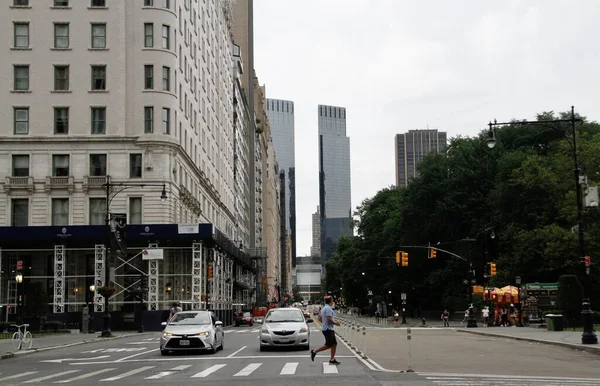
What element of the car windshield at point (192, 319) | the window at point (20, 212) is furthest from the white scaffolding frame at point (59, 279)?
the car windshield at point (192, 319)

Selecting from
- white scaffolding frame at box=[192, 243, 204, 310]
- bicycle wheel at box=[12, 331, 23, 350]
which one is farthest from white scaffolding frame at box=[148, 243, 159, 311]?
bicycle wheel at box=[12, 331, 23, 350]

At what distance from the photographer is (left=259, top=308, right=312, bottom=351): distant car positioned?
2686 cm

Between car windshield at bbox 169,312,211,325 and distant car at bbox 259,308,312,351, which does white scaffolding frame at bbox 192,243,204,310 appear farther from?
distant car at bbox 259,308,312,351

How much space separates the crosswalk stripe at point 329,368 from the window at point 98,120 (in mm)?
44981

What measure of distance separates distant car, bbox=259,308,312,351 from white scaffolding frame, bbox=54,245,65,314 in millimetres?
33371

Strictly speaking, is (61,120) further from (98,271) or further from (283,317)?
(283,317)

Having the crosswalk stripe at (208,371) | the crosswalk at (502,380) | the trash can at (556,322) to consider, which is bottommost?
the trash can at (556,322)

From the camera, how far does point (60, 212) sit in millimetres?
60188

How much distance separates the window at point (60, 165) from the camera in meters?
60.7

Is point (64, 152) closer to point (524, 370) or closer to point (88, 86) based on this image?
point (88, 86)

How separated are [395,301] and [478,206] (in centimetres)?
3039

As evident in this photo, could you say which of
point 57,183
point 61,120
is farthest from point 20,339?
point 61,120

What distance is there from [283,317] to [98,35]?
4189 cm

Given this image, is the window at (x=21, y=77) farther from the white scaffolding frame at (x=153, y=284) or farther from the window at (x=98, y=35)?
the white scaffolding frame at (x=153, y=284)
